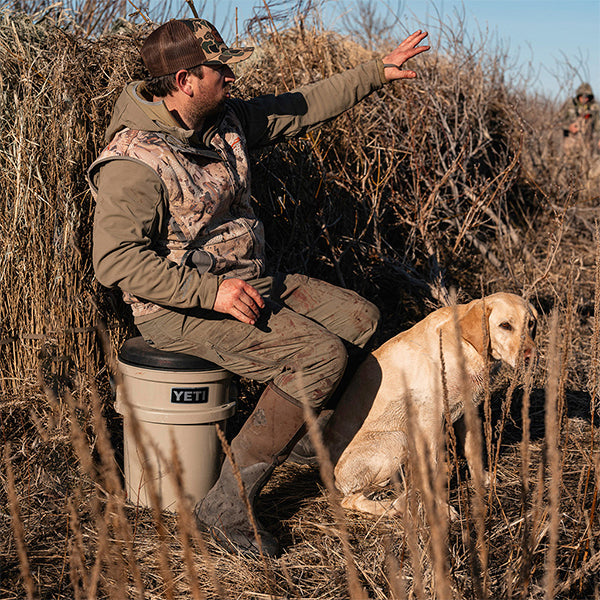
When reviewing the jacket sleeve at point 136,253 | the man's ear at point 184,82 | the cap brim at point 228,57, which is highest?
the cap brim at point 228,57

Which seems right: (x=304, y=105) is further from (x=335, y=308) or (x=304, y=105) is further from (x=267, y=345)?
(x=267, y=345)

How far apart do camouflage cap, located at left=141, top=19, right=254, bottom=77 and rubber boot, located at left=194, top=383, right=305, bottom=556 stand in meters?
1.48

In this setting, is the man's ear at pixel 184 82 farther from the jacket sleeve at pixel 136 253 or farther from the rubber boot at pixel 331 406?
the rubber boot at pixel 331 406

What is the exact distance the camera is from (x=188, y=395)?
2.91m

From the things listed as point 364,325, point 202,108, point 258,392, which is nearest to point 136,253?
point 202,108

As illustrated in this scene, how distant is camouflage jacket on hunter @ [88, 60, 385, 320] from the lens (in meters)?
2.74

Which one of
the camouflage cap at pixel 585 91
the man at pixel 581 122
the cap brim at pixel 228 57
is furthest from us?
the camouflage cap at pixel 585 91

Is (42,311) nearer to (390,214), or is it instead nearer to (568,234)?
(390,214)

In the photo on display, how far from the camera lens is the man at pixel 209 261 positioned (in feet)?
9.04

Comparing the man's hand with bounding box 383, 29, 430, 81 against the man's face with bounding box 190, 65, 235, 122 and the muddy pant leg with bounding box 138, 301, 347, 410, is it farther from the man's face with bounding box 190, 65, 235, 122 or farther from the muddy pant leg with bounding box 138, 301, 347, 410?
the muddy pant leg with bounding box 138, 301, 347, 410

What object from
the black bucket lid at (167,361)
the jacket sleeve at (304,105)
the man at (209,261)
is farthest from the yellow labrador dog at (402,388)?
the jacket sleeve at (304,105)

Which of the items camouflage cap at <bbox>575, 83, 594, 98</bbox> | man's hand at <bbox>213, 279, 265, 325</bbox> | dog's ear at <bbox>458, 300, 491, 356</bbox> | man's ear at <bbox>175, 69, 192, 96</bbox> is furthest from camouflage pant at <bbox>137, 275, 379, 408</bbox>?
camouflage cap at <bbox>575, 83, 594, 98</bbox>

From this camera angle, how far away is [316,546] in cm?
286

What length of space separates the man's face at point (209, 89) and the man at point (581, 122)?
5701 mm
